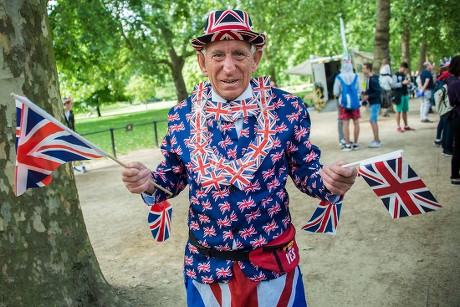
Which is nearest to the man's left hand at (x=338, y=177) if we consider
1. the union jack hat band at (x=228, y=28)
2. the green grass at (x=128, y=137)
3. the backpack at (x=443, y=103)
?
the union jack hat band at (x=228, y=28)

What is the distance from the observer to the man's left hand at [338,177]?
1.87m

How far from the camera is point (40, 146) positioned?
6.44 ft

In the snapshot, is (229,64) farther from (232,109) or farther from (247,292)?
(247,292)

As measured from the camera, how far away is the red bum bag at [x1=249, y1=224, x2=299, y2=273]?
2037mm

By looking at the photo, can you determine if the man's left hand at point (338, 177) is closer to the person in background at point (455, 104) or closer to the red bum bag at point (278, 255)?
the red bum bag at point (278, 255)

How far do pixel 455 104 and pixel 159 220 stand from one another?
16.5 ft

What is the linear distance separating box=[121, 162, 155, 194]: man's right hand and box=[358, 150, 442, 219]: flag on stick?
101cm

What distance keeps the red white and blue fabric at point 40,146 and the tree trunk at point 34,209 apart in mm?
1073

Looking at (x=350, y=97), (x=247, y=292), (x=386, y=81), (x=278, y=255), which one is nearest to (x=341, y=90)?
(x=350, y=97)

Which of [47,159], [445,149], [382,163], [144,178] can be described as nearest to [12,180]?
[47,159]

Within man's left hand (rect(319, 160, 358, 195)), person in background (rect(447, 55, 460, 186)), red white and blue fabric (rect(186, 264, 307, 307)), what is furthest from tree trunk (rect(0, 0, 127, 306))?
person in background (rect(447, 55, 460, 186))

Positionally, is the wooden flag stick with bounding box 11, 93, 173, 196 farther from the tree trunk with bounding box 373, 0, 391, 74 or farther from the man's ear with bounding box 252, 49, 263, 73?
the tree trunk with bounding box 373, 0, 391, 74

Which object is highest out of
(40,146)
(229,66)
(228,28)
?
(228,28)

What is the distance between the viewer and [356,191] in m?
6.57
